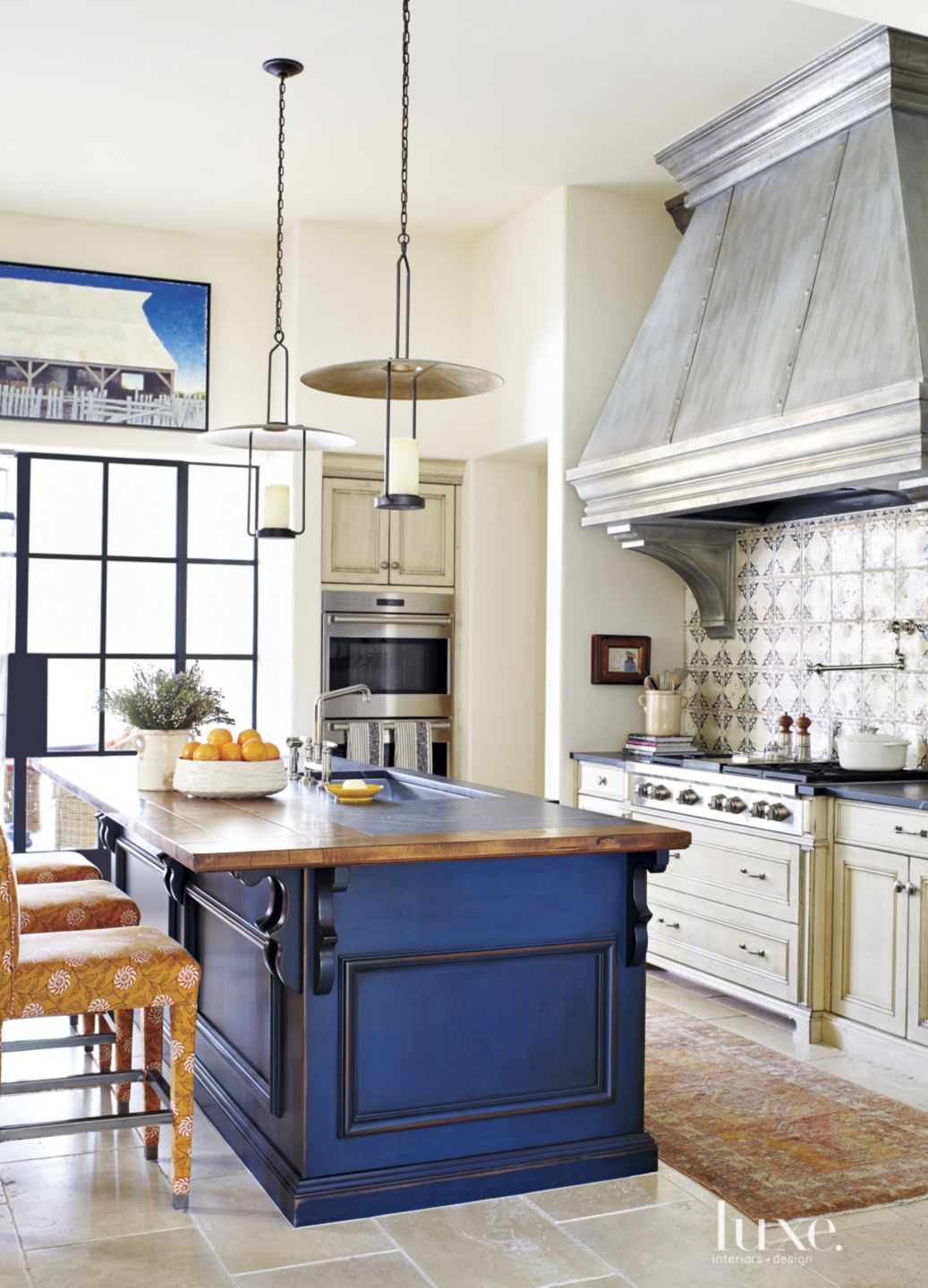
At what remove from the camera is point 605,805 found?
225 inches

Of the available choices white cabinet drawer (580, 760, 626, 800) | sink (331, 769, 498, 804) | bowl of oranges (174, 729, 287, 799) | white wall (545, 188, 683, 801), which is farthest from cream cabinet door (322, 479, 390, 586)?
bowl of oranges (174, 729, 287, 799)

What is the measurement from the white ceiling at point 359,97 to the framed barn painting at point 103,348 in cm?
36

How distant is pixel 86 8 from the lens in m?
4.38

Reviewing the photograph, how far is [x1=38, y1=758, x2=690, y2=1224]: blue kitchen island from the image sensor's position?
2.98 metres

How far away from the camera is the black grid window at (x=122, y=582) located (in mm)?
6590

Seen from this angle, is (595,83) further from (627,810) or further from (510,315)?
(627,810)

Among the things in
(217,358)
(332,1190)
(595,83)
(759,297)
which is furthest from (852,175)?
(332,1190)

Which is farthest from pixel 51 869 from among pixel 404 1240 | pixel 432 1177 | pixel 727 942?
pixel 727 942

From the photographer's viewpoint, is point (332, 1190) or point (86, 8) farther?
point (86, 8)

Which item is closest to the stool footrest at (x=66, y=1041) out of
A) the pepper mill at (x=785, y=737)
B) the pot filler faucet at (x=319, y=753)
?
the pot filler faucet at (x=319, y=753)

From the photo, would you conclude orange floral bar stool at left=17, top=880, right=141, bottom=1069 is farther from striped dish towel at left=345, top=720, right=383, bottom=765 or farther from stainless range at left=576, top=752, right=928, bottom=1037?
striped dish towel at left=345, top=720, right=383, bottom=765

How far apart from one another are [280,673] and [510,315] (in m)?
2.12

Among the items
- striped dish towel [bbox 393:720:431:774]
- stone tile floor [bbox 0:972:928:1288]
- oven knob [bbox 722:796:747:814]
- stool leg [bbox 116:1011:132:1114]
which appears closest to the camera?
stone tile floor [bbox 0:972:928:1288]

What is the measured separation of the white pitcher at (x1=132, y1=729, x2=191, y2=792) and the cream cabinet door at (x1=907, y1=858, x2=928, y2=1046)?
2.34 metres
